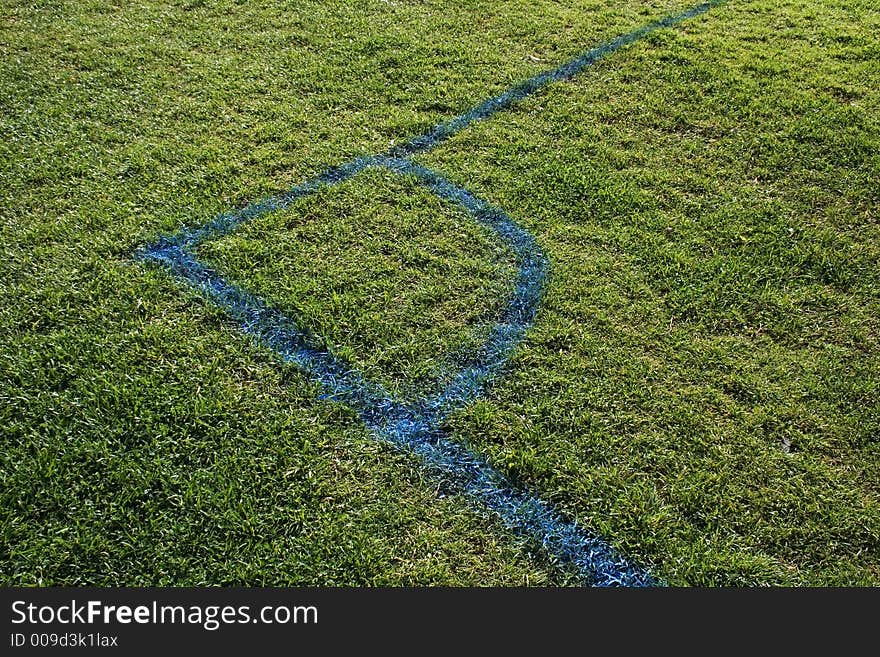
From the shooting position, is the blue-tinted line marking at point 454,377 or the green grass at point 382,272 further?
the green grass at point 382,272

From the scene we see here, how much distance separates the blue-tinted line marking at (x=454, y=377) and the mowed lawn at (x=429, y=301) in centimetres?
7

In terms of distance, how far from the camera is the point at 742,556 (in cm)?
278

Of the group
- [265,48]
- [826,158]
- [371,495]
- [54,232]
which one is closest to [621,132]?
[826,158]

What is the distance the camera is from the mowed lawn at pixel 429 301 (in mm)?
2826

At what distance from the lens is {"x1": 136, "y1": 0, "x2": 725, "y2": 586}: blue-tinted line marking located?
284 centimetres

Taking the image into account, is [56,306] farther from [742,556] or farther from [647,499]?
[742,556]

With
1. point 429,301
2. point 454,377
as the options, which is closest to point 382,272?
point 429,301

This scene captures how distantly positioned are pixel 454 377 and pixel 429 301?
53 cm

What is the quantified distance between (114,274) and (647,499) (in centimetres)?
283

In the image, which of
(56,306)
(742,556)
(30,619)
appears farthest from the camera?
(56,306)

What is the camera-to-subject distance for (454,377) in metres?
3.38

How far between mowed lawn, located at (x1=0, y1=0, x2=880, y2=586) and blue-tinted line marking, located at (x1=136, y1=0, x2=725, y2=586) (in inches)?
2.7

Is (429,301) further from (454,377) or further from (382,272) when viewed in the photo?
(454,377)

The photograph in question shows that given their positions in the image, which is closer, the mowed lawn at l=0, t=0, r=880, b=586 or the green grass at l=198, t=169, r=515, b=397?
the mowed lawn at l=0, t=0, r=880, b=586
